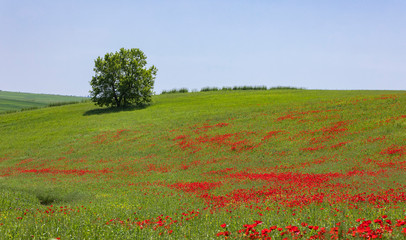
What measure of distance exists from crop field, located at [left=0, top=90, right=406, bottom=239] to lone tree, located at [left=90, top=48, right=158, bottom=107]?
953 centimetres

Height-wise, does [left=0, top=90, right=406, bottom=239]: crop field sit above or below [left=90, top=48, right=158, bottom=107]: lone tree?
below

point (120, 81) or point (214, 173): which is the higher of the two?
point (120, 81)

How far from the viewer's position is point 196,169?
1266 inches

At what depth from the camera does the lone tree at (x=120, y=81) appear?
81750 millimetres

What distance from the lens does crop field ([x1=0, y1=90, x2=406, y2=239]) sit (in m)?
10.9

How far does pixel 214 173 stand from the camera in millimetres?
30016

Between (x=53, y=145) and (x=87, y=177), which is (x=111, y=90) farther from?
(x=87, y=177)

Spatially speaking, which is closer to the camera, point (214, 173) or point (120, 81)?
point (214, 173)

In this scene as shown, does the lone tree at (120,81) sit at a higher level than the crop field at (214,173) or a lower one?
higher

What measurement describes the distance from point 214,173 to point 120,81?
2190 inches

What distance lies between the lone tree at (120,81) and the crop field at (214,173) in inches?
375

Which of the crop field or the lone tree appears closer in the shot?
the crop field

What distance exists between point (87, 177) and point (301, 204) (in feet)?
69.0

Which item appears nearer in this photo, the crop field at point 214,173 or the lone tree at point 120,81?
the crop field at point 214,173
